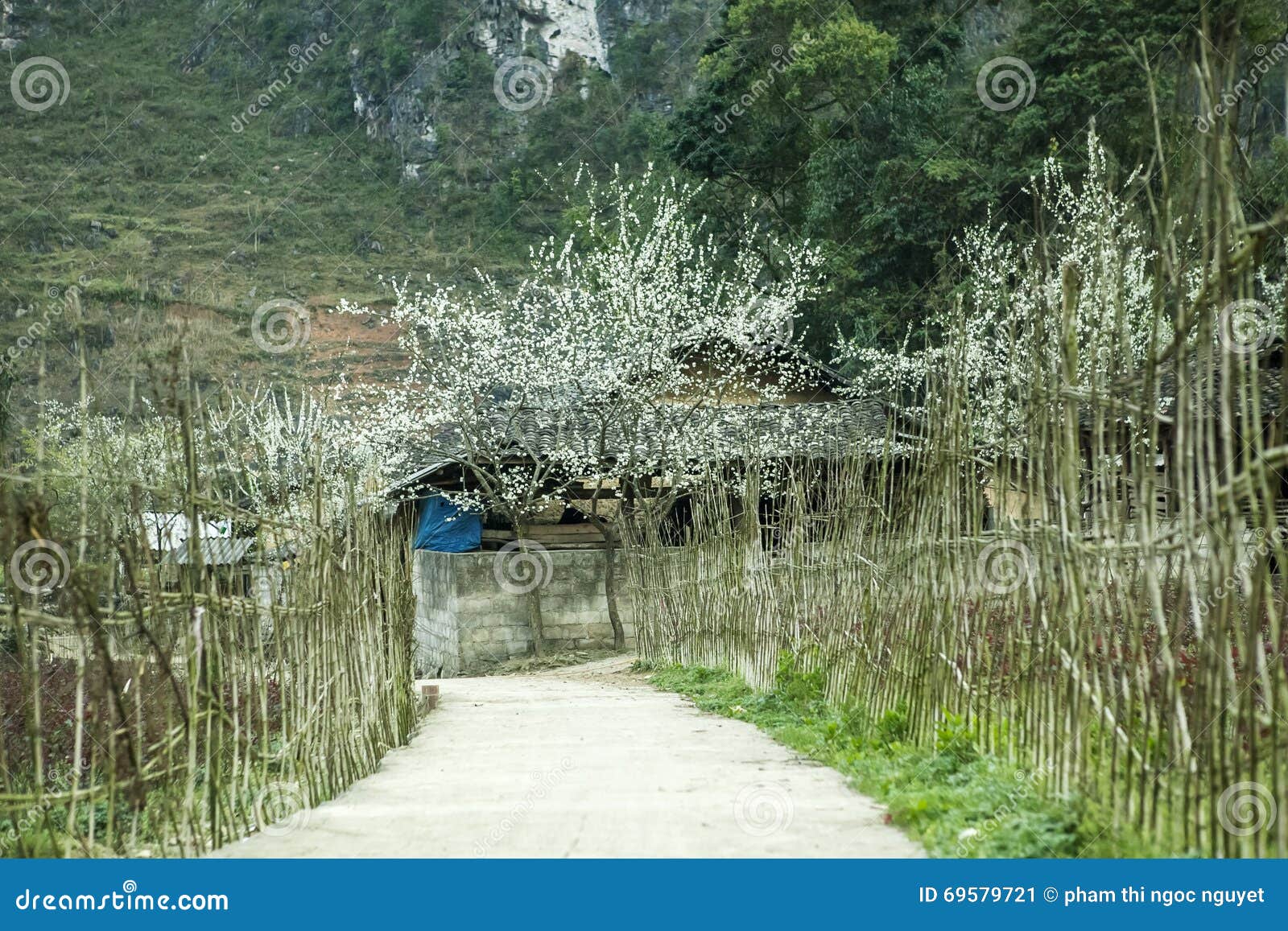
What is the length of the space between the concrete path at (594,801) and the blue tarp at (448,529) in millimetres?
9045

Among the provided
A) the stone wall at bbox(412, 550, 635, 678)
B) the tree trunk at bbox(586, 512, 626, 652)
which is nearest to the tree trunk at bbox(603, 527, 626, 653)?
the tree trunk at bbox(586, 512, 626, 652)

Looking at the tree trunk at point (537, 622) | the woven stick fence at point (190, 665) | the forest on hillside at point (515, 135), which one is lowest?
the tree trunk at point (537, 622)

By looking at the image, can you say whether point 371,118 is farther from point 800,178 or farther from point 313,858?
point 313,858

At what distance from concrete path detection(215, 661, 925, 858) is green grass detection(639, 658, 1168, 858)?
0.35 feet

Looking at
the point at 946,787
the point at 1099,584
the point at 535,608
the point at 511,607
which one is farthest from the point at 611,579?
the point at 1099,584

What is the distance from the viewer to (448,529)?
54.1 ft

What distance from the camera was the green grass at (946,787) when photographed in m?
3.23

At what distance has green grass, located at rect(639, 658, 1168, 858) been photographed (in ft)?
10.6

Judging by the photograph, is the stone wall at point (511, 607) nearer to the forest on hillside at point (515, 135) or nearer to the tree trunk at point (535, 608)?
the tree trunk at point (535, 608)

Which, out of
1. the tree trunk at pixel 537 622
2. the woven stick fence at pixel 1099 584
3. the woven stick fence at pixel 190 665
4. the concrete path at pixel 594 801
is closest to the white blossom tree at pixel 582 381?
the tree trunk at pixel 537 622

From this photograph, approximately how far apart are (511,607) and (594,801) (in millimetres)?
11347

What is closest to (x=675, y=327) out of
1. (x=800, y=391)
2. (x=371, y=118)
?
(x=800, y=391)

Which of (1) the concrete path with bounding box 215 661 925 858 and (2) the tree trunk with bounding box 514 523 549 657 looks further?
(2) the tree trunk with bounding box 514 523 549 657

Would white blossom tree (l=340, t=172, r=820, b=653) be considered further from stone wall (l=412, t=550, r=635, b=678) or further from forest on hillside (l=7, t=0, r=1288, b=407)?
forest on hillside (l=7, t=0, r=1288, b=407)
